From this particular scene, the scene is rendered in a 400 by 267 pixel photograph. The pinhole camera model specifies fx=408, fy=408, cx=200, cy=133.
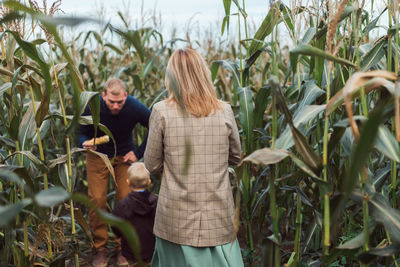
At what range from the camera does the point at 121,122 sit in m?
3.41

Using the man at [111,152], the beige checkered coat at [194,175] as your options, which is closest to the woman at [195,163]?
→ the beige checkered coat at [194,175]

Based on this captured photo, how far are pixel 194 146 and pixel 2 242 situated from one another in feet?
3.84

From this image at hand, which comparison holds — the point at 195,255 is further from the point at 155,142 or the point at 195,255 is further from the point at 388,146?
the point at 388,146

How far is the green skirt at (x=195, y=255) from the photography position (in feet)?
6.58

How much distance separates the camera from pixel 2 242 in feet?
7.14

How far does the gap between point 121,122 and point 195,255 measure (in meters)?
1.69

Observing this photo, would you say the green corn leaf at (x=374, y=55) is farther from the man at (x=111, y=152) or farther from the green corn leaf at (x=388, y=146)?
the man at (x=111, y=152)

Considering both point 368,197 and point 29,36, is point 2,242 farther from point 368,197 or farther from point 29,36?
point 368,197

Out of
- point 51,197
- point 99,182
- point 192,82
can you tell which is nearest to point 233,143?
point 192,82

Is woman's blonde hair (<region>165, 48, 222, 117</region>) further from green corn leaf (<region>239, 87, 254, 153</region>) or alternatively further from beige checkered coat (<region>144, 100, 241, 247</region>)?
green corn leaf (<region>239, 87, 254, 153</region>)

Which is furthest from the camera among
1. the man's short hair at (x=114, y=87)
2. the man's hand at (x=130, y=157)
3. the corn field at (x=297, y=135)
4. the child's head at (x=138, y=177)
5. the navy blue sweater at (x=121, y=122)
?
the man's hand at (x=130, y=157)

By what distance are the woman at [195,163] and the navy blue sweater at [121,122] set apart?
1.39 meters

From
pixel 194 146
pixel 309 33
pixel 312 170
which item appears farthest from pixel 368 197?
pixel 309 33

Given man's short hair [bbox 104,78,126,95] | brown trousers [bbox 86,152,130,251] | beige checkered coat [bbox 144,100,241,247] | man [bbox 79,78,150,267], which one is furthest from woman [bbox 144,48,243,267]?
brown trousers [bbox 86,152,130,251]
